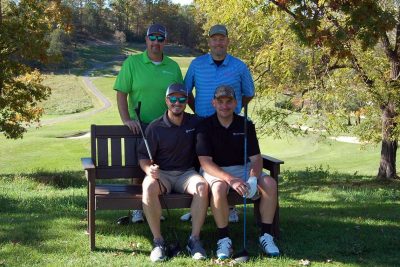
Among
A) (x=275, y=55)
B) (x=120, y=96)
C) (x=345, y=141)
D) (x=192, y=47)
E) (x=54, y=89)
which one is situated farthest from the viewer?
(x=192, y=47)

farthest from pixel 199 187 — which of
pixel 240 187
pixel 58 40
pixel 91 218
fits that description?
pixel 58 40

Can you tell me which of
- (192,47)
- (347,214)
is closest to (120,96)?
(347,214)

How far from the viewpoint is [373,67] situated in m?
11.3

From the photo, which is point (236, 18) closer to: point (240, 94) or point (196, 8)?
point (196, 8)

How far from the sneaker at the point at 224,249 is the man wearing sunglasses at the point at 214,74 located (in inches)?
55.4

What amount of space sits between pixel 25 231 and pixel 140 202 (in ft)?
4.46

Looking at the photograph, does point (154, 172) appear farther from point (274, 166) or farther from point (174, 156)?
point (274, 166)

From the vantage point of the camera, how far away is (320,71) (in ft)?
38.4

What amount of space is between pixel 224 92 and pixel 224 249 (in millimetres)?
1439

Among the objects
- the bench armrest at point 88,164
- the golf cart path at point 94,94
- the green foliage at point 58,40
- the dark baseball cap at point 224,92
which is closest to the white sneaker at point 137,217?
the bench armrest at point 88,164

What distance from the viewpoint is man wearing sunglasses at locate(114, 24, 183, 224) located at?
18.4 ft

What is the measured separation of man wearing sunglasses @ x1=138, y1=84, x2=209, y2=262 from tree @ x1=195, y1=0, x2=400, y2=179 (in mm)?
4753

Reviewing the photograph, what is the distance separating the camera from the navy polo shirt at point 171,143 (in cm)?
532

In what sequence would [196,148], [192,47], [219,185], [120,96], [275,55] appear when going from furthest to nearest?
1. [192,47]
2. [275,55]
3. [120,96]
4. [196,148]
5. [219,185]
